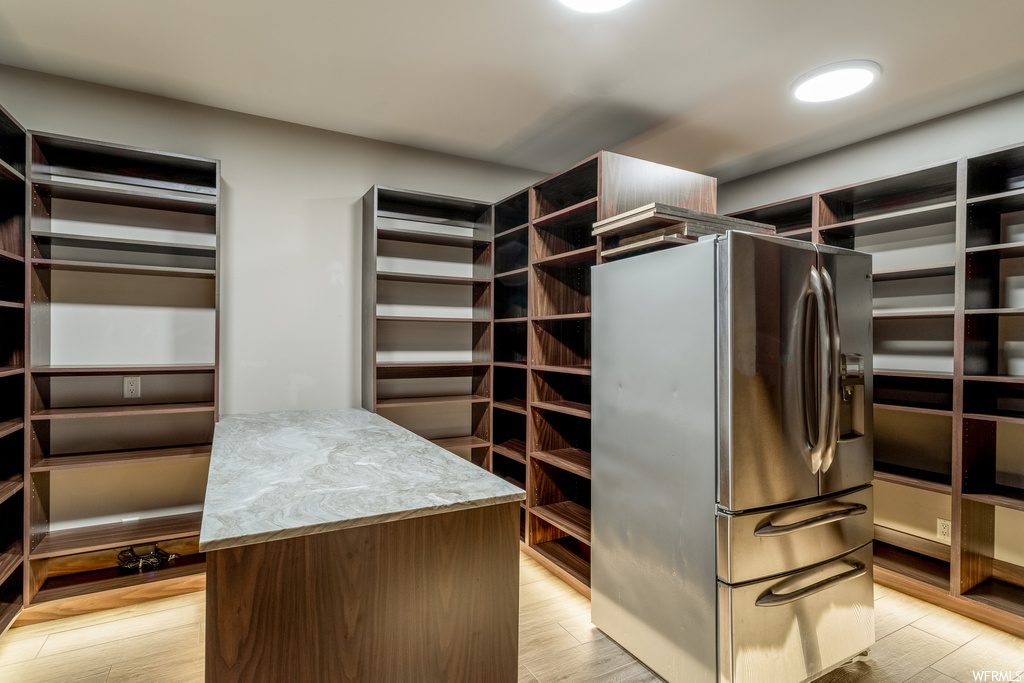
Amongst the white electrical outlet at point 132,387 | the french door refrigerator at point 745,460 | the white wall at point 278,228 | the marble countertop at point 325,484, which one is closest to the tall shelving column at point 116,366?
the white electrical outlet at point 132,387

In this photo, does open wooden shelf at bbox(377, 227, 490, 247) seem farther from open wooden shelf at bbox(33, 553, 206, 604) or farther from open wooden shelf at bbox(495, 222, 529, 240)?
open wooden shelf at bbox(33, 553, 206, 604)

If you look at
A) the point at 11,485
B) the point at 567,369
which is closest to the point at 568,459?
the point at 567,369

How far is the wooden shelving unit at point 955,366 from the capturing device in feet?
8.10

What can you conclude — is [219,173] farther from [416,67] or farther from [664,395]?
[664,395]

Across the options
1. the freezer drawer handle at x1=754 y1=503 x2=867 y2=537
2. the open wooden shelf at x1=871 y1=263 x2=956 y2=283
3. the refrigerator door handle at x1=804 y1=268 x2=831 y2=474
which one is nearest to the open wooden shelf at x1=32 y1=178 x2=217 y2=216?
the refrigerator door handle at x1=804 y1=268 x2=831 y2=474

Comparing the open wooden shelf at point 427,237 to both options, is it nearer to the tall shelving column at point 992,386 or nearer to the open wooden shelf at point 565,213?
the open wooden shelf at point 565,213

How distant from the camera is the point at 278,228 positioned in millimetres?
3131

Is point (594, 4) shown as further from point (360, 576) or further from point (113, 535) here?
point (113, 535)

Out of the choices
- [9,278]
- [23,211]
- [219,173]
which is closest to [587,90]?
[219,173]

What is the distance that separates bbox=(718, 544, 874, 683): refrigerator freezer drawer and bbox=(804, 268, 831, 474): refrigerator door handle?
1.51 feet

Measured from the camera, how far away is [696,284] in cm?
185

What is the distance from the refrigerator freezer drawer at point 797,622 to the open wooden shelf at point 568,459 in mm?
968

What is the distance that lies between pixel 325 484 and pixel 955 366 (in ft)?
9.81

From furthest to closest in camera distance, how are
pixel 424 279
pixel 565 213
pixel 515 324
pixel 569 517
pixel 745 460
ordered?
pixel 515 324
pixel 424 279
pixel 569 517
pixel 565 213
pixel 745 460
